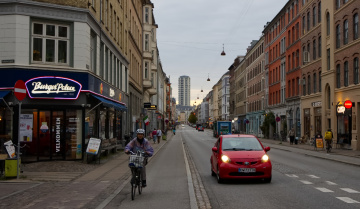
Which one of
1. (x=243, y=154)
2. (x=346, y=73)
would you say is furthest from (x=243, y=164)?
(x=346, y=73)

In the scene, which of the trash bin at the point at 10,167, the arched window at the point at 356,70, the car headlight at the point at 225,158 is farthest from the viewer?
the arched window at the point at 356,70

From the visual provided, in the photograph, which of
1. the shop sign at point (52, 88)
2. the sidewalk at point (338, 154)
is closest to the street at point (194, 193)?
the shop sign at point (52, 88)

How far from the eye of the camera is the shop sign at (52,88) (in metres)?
18.6

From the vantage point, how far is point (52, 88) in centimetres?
1900

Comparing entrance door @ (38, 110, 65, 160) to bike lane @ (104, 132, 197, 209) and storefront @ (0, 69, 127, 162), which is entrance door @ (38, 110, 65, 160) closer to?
storefront @ (0, 69, 127, 162)

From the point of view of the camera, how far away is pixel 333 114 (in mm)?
36438

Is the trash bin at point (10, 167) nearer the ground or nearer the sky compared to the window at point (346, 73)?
nearer the ground

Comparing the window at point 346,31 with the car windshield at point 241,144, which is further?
the window at point 346,31

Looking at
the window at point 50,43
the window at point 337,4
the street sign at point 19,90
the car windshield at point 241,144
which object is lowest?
the car windshield at point 241,144

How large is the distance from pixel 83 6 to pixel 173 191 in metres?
11.9

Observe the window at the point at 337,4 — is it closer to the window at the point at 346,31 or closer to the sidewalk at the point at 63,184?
the window at the point at 346,31

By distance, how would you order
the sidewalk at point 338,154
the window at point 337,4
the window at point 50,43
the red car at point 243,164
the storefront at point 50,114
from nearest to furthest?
the red car at point 243,164, the storefront at point 50,114, the window at point 50,43, the sidewalk at point 338,154, the window at point 337,4

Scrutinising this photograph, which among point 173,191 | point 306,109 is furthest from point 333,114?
point 173,191

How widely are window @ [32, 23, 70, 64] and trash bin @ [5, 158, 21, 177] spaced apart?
6473 millimetres
